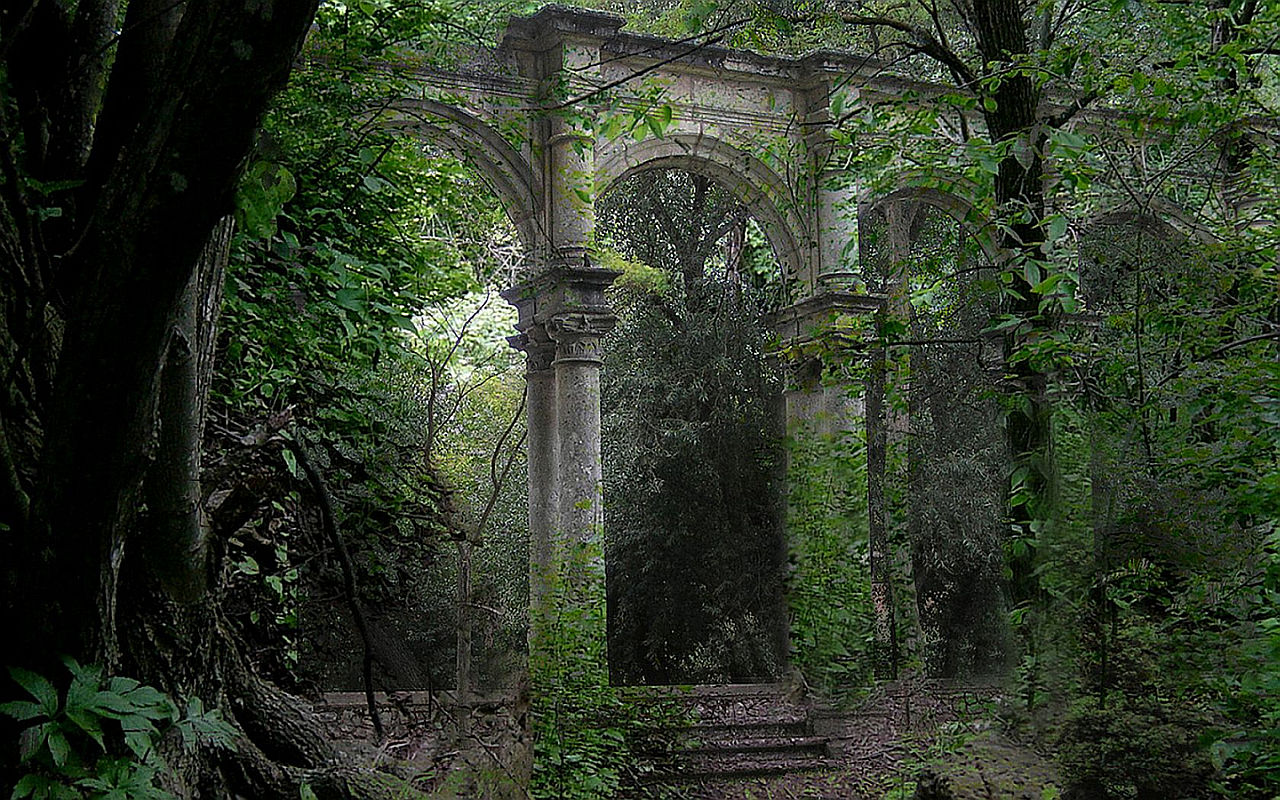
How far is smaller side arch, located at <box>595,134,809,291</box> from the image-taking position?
30.5ft

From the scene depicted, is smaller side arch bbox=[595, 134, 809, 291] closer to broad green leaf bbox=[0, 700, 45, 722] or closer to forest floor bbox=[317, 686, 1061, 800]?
forest floor bbox=[317, 686, 1061, 800]

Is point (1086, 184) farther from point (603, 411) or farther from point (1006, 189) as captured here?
point (603, 411)

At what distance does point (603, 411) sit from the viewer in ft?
43.3

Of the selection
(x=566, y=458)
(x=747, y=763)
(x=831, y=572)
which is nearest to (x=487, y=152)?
(x=566, y=458)

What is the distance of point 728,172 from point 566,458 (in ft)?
9.67

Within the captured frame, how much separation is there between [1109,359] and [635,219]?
924 cm

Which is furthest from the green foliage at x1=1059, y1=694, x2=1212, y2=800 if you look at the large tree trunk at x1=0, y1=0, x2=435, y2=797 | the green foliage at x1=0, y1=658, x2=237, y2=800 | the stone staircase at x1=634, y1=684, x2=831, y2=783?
the green foliage at x1=0, y1=658, x2=237, y2=800

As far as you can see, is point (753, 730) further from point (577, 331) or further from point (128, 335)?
point (128, 335)

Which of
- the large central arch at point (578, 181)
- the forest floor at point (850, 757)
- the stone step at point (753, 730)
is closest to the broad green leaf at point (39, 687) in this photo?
the forest floor at point (850, 757)

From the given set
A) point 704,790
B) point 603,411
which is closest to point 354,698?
point 704,790

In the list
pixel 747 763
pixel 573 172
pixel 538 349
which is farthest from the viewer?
pixel 747 763

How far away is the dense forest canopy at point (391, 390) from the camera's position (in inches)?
65.9

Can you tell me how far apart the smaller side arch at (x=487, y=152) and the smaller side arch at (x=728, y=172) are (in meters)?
0.61

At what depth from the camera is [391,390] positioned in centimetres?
611
